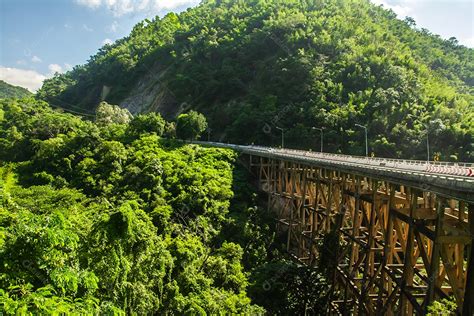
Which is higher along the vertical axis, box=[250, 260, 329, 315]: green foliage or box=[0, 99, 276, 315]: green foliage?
box=[0, 99, 276, 315]: green foliage

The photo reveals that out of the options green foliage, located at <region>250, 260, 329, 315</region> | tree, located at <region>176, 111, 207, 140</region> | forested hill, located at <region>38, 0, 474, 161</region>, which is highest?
forested hill, located at <region>38, 0, 474, 161</region>

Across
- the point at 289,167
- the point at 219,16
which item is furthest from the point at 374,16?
the point at 289,167

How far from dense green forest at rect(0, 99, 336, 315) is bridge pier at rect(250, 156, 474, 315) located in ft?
7.54

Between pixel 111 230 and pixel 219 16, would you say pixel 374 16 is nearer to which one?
pixel 219 16

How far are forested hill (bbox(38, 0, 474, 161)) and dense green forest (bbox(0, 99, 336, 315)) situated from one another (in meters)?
16.2

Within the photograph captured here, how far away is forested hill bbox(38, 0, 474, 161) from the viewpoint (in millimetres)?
55219

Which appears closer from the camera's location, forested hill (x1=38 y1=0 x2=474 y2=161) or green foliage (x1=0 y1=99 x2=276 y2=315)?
green foliage (x1=0 y1=99 x2=276 y2=315)

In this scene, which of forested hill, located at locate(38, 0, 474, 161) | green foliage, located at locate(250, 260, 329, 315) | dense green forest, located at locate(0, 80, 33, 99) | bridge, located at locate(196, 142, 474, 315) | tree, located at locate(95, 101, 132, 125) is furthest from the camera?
dense green forest, located at locate(0, 80, 33, 99)

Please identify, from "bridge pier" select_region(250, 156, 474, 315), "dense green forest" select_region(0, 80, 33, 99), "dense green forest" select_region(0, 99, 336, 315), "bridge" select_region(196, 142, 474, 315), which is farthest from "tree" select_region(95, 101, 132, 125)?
"dense green forest" select_region(0, 80, 33, 99)

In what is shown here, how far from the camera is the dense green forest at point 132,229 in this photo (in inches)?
338

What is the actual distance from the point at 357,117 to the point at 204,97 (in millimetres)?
33718

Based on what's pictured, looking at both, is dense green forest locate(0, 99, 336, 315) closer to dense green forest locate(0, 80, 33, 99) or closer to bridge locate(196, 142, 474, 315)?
bridge locate(196, 142, 474, 315)

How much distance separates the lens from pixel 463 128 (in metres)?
52.4

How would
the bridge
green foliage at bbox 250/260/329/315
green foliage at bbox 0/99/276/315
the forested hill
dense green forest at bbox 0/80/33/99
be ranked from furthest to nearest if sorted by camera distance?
dense green forest at bbox 0/80/33/99 < the forested hill < green foliage at bbox 250/260/329/315 < the bridge < green foliage at bbox 0/99/276/315
